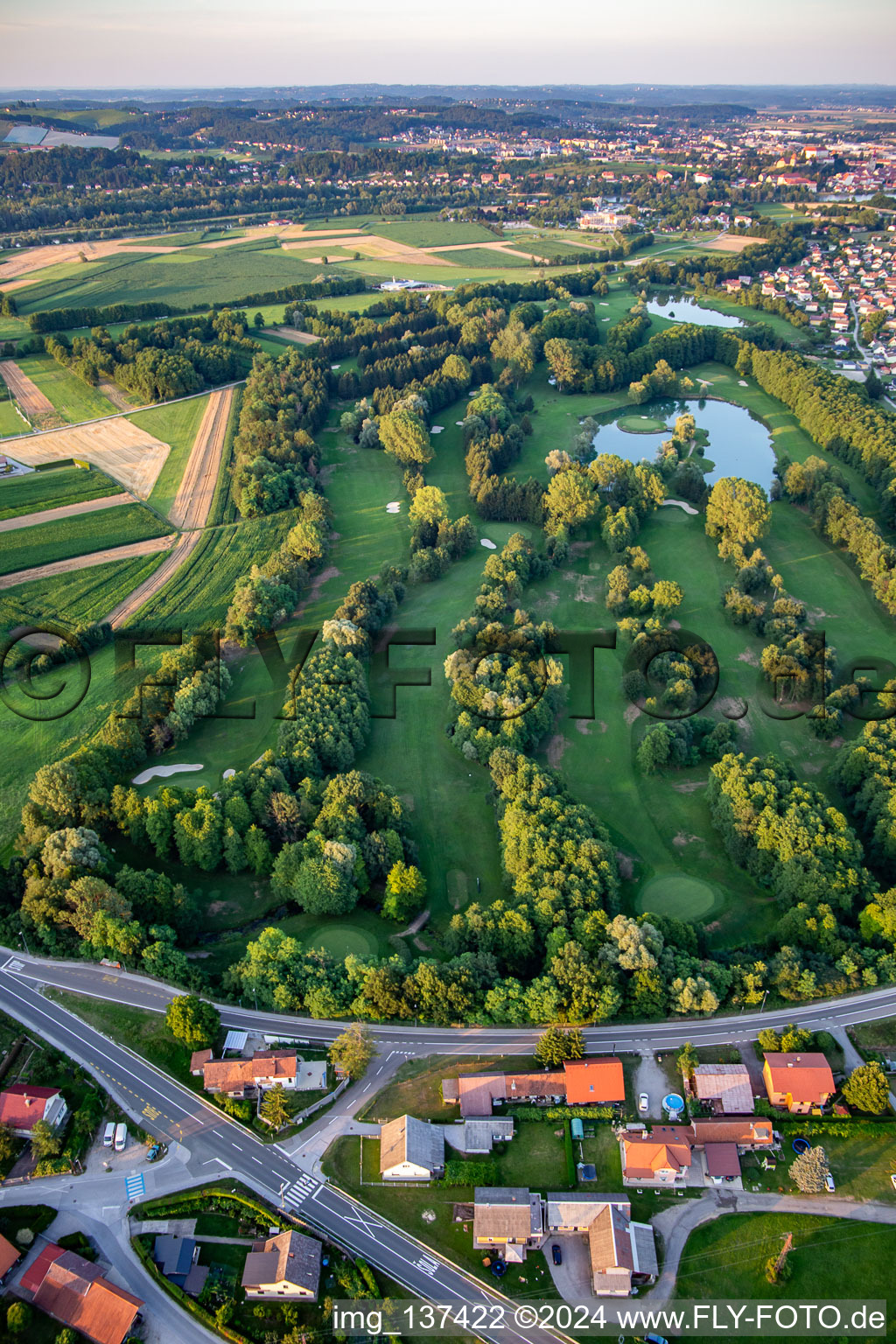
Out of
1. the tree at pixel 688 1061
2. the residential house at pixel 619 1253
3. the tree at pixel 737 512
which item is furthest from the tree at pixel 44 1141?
the tree at pixel 737 512

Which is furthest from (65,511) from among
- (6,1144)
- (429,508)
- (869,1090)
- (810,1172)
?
(869,1090)

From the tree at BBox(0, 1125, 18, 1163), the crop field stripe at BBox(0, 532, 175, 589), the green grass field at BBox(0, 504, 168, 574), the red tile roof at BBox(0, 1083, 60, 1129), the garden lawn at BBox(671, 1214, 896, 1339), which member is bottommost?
the garden lawn at BBox(671, 1214, 896, 1339)

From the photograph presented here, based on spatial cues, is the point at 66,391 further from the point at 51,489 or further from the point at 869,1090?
the point at 869,1090

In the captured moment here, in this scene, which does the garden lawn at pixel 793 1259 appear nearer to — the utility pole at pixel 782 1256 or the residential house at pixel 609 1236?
the utility pole at pixel 782 1256

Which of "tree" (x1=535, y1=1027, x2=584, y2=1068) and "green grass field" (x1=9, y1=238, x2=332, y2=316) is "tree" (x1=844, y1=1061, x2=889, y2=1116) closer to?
"tree" (x1=535, y1=1027, x2=584, y2=1068)

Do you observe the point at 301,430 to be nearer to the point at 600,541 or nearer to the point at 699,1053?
the point at 600,541

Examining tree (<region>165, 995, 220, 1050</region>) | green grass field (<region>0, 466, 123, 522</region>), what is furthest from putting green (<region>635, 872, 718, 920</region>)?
green grass field (<region>0, 466, 123, 522</region>)

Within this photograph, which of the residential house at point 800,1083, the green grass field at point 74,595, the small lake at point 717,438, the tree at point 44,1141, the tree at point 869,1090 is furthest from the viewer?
the small lake at point 717,438
